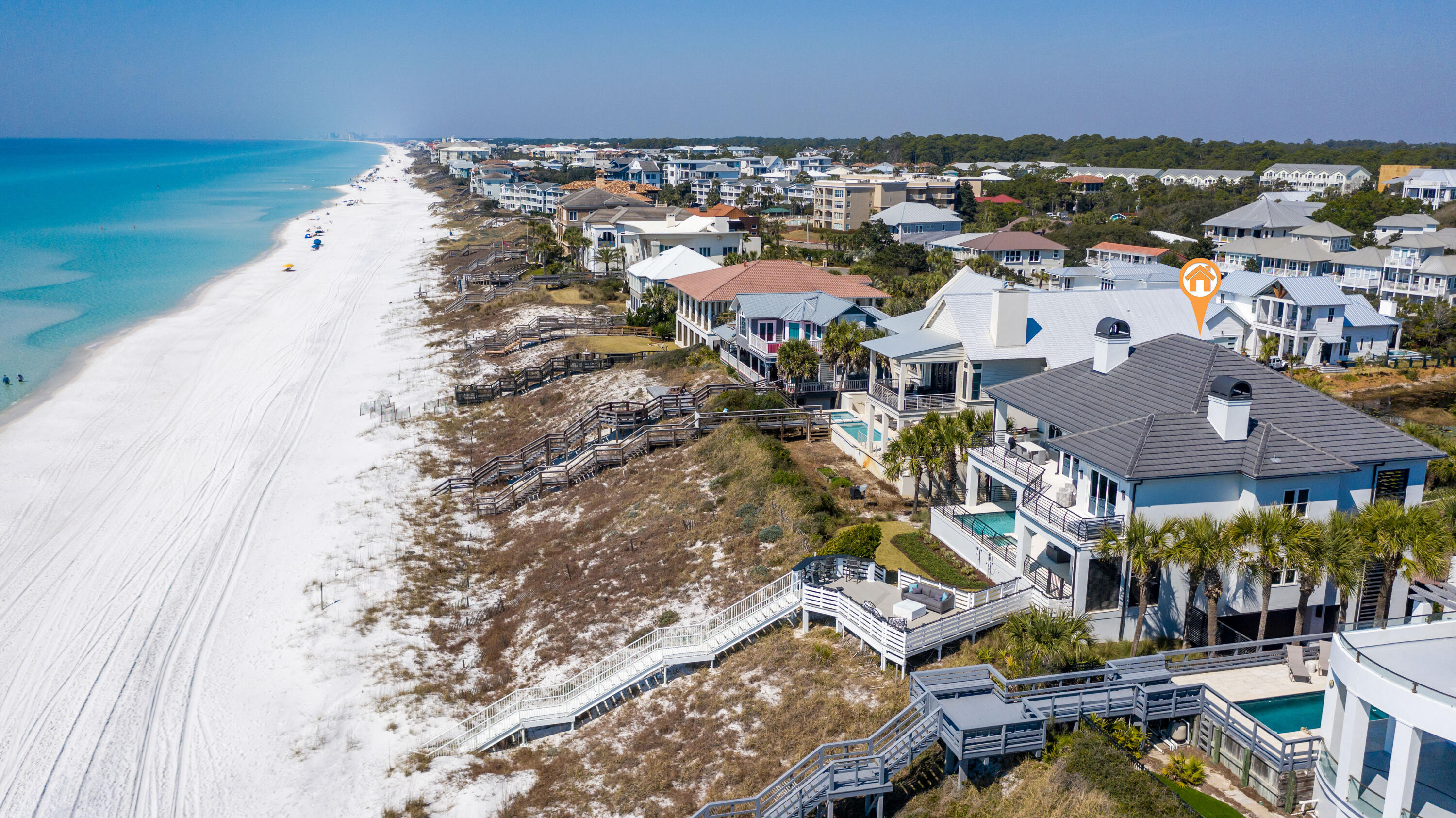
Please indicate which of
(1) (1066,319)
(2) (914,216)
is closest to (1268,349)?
(1) (1066,319)

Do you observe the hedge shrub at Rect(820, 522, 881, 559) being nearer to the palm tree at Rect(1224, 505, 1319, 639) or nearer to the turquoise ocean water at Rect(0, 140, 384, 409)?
the palm tree at Rect(1224, 505, 1319, 639)

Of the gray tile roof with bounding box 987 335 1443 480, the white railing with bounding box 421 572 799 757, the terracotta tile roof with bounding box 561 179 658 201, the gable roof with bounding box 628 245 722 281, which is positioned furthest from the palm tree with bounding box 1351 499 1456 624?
the terracotta tile roof with bounding box 561 179 658 201

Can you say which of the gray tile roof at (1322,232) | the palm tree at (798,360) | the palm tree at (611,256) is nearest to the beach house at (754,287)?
the palm tree at (798,360)

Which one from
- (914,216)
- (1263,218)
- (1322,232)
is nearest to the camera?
(1322,232)

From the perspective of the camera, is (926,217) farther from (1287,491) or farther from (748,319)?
(1287,491)

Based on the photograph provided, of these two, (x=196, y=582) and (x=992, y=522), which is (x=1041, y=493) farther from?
(x=196, y=582)

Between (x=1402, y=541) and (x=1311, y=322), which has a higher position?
(x=1311, y=322)
